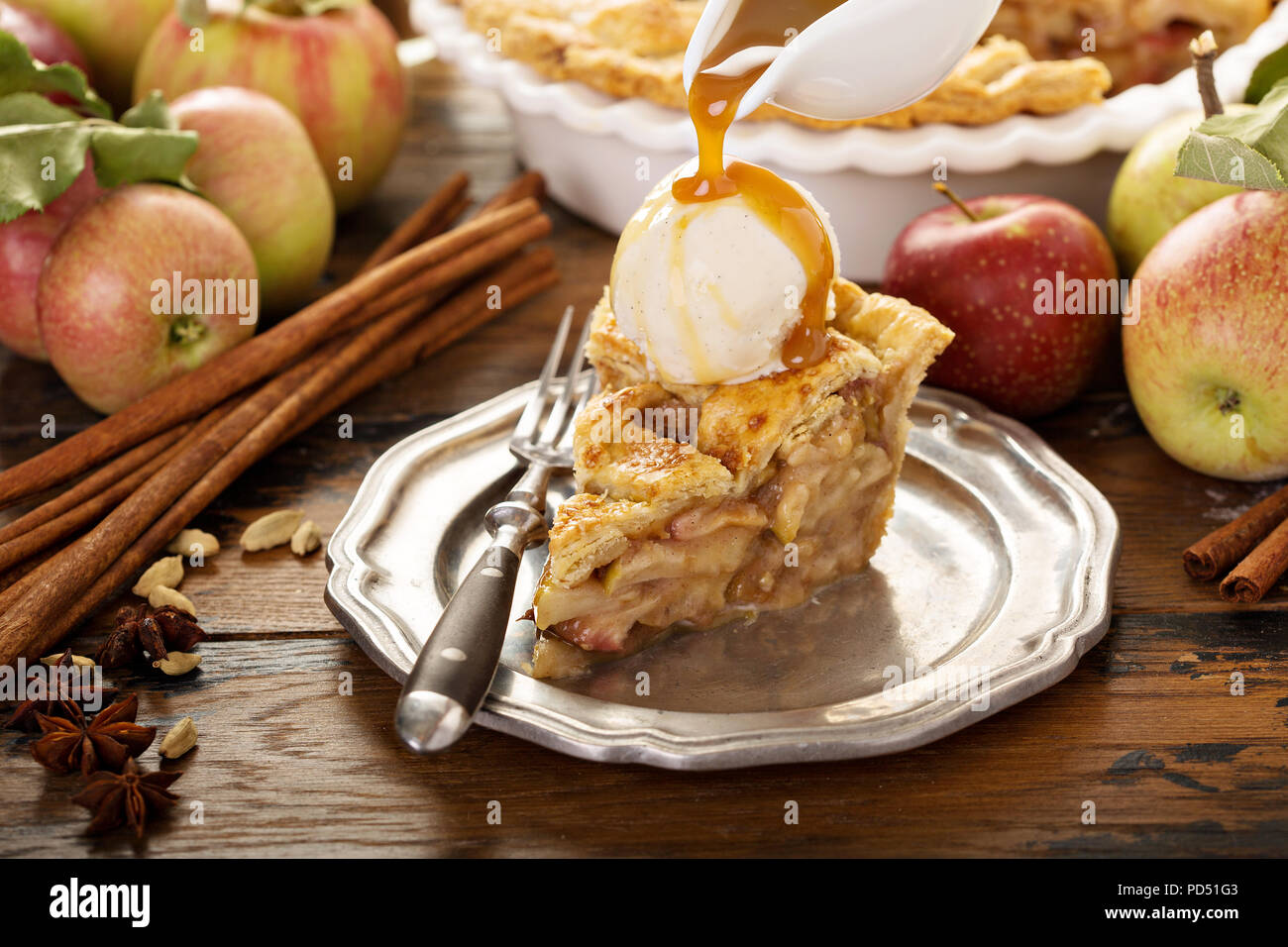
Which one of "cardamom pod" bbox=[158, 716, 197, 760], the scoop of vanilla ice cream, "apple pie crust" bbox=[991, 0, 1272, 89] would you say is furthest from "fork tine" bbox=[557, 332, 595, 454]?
"apple pie crust" bbox=[991, 0, 1272, 89]

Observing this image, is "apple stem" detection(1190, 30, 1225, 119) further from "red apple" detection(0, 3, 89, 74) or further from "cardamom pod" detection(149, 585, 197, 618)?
"red apple" detection(0, 3, 89, 74)

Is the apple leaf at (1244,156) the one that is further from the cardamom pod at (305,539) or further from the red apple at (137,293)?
the red apple at (137,293)

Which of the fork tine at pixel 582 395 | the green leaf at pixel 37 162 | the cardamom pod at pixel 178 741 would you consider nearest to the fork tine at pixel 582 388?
the fork tine at pixel 582 395

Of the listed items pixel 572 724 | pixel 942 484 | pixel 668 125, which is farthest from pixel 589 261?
pixel 572 724

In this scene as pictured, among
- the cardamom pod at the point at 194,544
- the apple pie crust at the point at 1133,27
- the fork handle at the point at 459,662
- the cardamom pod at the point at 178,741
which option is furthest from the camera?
the apple pie crust at the point at 1133,27

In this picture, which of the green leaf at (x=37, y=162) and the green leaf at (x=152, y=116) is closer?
the green leaf at (x=37, y=162)
